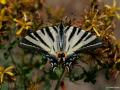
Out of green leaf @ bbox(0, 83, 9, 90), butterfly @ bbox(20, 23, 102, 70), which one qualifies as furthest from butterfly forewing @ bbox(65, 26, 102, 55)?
green leaf @ bbox(0, 83, 9, 90)

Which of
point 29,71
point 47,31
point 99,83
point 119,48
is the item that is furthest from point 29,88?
point 99,83

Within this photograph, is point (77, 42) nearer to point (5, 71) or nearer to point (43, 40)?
point (43, 40)

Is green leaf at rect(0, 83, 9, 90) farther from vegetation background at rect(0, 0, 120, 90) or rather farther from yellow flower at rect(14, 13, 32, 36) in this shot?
yellow flower at rect(14, 13, 32, 36)

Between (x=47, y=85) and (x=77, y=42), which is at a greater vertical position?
(x=77, y=42)

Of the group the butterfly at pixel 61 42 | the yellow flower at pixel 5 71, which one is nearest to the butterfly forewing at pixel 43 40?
the butterfly at pixel 61 42

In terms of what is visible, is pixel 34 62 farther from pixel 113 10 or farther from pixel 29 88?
pixel 113 10

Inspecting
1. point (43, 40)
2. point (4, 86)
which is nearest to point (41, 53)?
point (43, 40)

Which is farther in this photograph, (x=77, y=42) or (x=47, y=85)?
(x=47, y=85)
